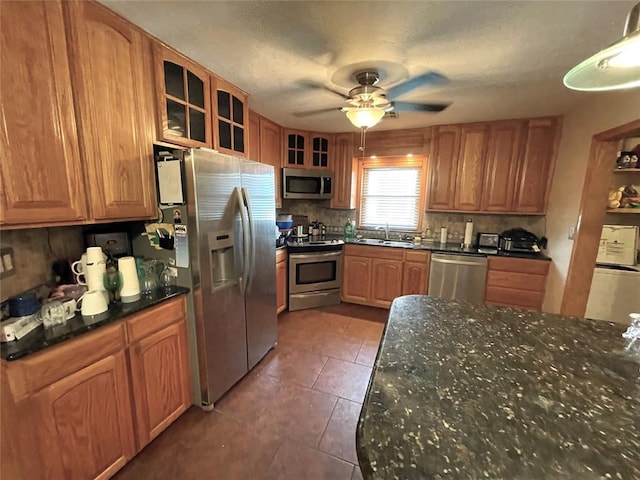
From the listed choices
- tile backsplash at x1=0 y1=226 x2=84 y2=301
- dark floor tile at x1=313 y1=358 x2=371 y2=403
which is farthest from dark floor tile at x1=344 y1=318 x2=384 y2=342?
tile backsplash at x1=0 y1=226 x2=84 y2=301

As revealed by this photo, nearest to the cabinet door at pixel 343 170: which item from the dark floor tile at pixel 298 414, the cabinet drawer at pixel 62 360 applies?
the dark floor tile at pixel 298 414

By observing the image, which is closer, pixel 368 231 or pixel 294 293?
pixel 294 293

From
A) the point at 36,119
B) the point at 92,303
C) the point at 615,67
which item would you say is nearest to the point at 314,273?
the point at 92,303

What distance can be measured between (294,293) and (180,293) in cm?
186

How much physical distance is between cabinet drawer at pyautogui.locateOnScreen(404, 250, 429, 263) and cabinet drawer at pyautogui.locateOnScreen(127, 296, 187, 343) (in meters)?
2.51

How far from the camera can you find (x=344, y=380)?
7.23 feet

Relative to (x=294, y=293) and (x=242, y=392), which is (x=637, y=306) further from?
(x=242, y=392)

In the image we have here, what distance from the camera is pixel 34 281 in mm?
1494

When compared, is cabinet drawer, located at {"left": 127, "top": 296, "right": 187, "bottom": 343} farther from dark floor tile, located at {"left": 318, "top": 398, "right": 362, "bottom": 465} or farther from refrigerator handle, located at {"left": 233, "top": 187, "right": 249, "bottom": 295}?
dark floor tile, located at {"left": 318, "top": 398, "right": 362, "bottom": 465}

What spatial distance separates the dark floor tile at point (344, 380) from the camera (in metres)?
2.06

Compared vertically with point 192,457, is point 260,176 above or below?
above

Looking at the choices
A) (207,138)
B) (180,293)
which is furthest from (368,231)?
(180,293)

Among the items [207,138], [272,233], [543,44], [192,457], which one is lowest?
[192,457]

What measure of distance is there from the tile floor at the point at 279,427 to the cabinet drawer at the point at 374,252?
1200 millimetres
